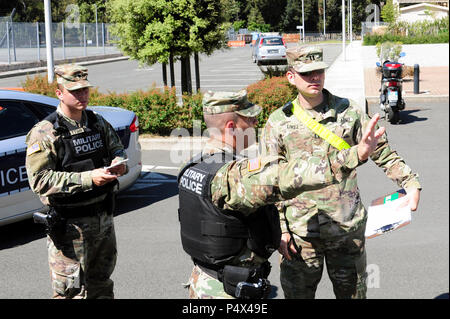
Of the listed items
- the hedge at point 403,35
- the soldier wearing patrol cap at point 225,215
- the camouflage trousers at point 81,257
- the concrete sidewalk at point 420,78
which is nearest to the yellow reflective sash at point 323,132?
the soldier wearing patrol cap at point 225,215

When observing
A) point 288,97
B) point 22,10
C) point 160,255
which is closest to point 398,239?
point 160,255

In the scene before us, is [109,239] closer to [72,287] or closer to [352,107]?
[72,287]

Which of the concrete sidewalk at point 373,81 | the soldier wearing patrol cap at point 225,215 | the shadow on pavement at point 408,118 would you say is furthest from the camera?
the concrete sidewalk at point 373,81

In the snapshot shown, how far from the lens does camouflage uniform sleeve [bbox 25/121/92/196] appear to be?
392 centimetres

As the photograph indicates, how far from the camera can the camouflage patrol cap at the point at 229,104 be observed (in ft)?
9.66

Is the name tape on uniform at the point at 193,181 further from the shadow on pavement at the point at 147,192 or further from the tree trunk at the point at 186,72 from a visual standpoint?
the tree trunk at the point at 186,72

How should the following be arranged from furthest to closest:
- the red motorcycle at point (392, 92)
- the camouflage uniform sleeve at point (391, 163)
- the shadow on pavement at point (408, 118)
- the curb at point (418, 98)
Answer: the curb at point (418, 98) < the shadow on pavement at point (408, 118) < the red motorcycle at point (392, 92) < the camouflage uniform sleeve at point (391, 163)

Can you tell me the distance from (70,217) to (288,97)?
7.99m

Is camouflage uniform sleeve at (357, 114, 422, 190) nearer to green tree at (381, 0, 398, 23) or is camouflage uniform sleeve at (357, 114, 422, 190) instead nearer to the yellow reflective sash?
the yellow reflective sash

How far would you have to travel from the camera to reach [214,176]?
2.85 m

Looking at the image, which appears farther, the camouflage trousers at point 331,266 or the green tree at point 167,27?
the green tree at point 167,27

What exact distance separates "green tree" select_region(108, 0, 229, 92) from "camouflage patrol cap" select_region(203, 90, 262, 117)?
10445 millimetres

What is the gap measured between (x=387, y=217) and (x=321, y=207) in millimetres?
585

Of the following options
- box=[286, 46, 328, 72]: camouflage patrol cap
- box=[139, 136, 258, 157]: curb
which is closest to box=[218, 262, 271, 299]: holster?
box=[286, 46, 328, 72]: camouflage patrol cap
